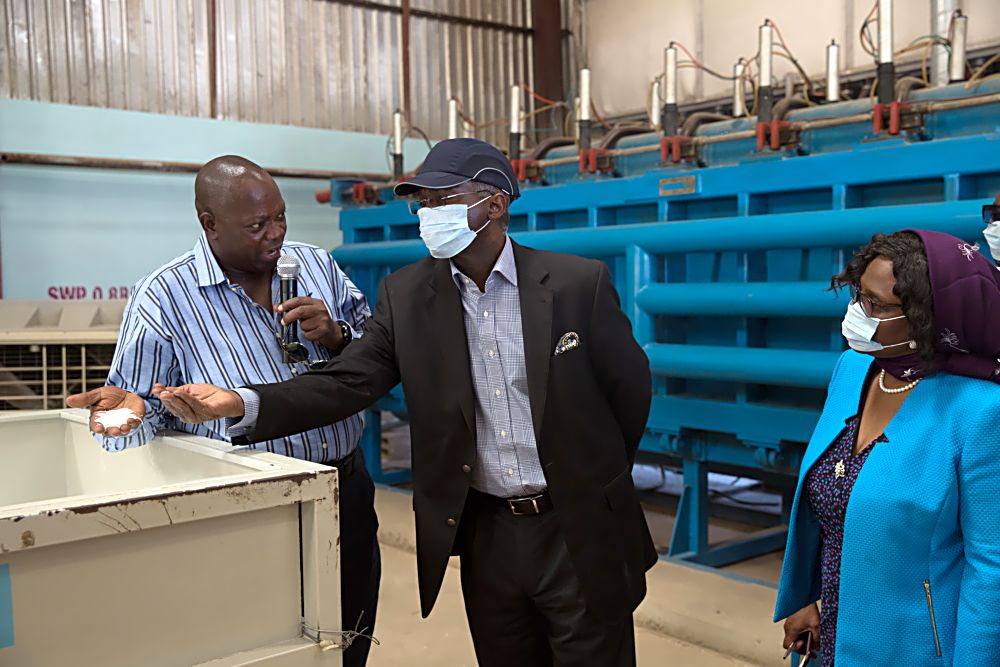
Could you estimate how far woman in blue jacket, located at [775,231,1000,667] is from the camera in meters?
1.36

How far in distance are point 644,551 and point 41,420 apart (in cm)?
128

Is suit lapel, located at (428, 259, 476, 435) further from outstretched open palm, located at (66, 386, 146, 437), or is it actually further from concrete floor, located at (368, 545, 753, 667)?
concrete floor, located at (368, 545, 753, 667)

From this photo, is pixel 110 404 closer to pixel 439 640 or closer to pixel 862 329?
pixel 862 329

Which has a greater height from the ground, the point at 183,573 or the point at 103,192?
the point at 103,192

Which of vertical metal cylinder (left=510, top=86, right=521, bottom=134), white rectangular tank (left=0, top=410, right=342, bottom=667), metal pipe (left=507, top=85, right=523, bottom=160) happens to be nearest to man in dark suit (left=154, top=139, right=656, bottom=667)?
white rectangular tank (left=0, top=410, right=342, bottom=667)

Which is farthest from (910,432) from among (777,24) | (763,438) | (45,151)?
(45,151)

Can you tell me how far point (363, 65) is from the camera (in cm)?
682

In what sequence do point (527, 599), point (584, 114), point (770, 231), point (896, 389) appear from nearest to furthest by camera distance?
1. point (896, 389)
2. point (527, 599)
3. point (770, 231)
4. point (584, 114)

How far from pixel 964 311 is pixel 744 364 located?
1.53 m

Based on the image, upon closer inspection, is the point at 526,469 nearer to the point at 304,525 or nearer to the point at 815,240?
the point at 304,525

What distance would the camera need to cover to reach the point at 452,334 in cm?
172

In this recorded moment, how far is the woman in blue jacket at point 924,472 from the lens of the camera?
4.46 feet

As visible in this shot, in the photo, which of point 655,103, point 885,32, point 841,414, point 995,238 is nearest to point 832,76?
point 885,32

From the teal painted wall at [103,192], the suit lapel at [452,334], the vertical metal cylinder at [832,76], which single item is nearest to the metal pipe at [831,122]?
the vertical metal cylinder at [832,76]
